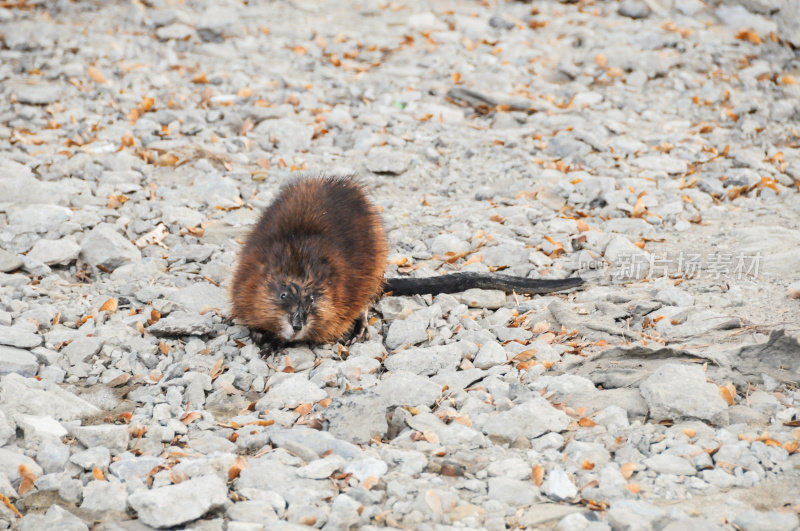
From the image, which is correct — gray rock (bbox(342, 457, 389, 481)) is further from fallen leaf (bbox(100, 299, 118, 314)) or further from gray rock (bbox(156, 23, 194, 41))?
gray rock (bbox(156, 23, 194, 41))

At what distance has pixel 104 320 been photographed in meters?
5.50

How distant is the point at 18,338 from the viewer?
4.99 m

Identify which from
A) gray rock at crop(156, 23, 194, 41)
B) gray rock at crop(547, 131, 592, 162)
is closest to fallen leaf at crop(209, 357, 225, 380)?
gray rock at crop(547, 131, 592, 162)

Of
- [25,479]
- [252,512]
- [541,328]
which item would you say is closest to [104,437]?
[25,479]

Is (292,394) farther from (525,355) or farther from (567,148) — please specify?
(567,148)

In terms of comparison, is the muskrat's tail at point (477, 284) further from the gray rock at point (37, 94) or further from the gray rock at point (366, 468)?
the gray rock at point (37, 94)

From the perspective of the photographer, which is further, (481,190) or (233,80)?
(233,80)

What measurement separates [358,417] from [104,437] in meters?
1.30

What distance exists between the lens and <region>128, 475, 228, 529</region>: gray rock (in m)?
3.51

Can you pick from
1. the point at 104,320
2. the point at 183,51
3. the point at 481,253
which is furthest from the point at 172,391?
the point at 183,51

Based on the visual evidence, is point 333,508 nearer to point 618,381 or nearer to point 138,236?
point 618,381

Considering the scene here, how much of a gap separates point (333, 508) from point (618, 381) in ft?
6.22

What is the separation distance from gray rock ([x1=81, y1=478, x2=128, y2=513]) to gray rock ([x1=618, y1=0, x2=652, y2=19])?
9.92 meters

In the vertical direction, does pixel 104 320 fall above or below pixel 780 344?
below
